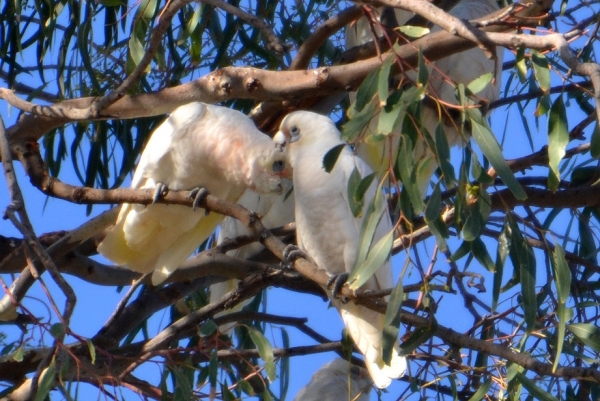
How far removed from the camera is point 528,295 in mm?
1354

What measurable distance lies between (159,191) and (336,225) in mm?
404

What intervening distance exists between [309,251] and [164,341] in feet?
1.34

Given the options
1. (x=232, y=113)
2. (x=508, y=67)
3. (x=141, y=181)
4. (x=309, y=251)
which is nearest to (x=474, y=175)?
(x=309, y=251)

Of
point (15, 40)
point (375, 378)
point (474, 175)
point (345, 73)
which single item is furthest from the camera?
point (15, 40)

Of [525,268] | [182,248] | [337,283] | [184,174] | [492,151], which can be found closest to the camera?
[492,151]

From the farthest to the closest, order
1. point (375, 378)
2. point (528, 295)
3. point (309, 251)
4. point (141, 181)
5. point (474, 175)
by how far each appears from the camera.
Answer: point (141, 181) < point (309, 251) < point (375, 378) < point (528, 295) < point (474, 175)

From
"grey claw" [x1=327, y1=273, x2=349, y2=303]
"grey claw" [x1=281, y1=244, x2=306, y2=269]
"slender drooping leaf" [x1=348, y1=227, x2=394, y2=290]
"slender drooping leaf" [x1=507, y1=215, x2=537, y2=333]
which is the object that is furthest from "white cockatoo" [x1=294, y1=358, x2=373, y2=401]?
"slender drooping leaf" [x1=348, y1=227, x2=394, y2=290]

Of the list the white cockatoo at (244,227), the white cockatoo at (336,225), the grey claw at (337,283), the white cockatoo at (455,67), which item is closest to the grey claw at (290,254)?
the grey claw at (337,283)

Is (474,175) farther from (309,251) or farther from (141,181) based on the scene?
(141,181)

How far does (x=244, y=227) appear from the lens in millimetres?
2590

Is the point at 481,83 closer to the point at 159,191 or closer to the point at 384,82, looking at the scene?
the point at 384,82

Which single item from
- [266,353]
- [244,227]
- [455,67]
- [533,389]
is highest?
[455,67]


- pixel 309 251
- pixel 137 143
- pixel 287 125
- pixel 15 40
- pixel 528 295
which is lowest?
pixel 528 295

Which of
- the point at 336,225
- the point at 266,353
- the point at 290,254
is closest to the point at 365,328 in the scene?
the point at 336,225
